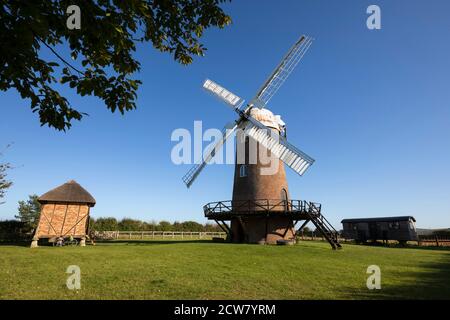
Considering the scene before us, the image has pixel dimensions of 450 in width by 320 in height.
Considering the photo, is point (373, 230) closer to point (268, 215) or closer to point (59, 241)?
point (268, 215)

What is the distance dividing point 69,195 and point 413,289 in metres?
24.1

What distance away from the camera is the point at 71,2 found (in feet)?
13.4

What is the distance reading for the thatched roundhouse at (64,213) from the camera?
22328 millimetres

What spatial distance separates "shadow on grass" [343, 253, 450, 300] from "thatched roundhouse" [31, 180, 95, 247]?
21.8 m

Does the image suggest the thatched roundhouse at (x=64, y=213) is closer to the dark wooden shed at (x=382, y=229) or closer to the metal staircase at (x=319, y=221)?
the metal staircase at (x=319, y=221)

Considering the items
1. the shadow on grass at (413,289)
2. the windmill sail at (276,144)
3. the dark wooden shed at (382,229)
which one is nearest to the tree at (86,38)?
the shadow on grass at (413,289)

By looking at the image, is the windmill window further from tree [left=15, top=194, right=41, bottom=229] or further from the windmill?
tree [left=15, top=194, right=41, bottom=229]

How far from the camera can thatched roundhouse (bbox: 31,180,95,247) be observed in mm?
22328

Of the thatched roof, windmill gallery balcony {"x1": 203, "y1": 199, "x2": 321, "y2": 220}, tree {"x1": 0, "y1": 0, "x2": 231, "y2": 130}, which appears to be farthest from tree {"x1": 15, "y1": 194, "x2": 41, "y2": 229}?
tree {"x1": 0, "y1": 0, "x2": 231, "y2": 130}

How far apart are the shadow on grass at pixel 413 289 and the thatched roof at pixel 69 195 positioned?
73.4ft

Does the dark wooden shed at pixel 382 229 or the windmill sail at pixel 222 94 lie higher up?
the windmill sail at pixel 222 94
